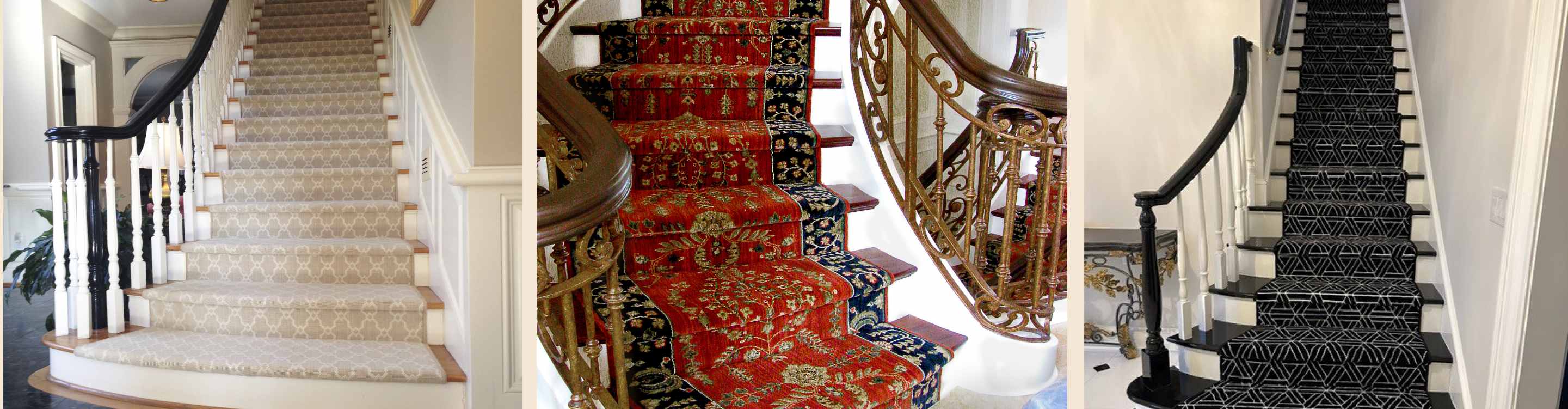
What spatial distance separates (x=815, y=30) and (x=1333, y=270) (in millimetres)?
3370

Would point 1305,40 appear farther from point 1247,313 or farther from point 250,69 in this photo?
point 250,69

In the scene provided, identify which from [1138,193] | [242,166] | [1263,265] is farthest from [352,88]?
[1263,265]

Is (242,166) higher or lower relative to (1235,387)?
higher

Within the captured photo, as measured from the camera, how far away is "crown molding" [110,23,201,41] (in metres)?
2.03

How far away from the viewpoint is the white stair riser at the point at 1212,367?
12.4ft

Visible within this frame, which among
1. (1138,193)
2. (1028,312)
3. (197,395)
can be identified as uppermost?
(1138,193)

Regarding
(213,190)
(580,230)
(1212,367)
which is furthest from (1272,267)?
(213,190)

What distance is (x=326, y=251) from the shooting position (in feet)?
7.45

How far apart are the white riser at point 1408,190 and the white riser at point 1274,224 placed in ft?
1.18

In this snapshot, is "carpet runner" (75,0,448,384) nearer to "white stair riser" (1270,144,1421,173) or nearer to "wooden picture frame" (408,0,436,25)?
"wooden picture frame" (408,0,436,25)

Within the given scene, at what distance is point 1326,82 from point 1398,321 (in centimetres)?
246

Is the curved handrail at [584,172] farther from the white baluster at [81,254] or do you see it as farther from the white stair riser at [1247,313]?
the white stair riser at [1247,313]

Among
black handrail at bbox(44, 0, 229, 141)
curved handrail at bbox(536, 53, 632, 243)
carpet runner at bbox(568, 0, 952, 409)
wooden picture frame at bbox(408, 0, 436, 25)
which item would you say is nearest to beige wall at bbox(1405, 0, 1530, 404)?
carpet runner at bbox(568, 0, 952, 409)

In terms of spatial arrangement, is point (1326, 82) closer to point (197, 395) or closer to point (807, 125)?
point (807, 125)
